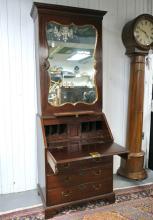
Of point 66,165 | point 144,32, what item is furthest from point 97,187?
point 144,32

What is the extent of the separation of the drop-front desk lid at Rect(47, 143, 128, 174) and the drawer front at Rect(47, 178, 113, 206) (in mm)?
211

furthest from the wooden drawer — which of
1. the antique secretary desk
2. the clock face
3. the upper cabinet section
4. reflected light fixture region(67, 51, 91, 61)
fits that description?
the clock face

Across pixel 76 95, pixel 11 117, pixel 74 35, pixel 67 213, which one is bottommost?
pixel 67 213

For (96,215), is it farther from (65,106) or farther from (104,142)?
(65,106)

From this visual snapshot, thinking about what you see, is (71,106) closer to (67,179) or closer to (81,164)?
(81,164)

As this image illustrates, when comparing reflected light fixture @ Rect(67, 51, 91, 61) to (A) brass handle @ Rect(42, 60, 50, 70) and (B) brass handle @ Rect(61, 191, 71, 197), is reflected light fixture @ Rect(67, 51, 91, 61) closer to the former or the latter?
(A) brass handle @ Rect(42, 60, 50, 70)

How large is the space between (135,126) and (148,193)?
767 mm

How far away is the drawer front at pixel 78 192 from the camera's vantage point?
201 centimetres

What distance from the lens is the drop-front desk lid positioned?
5.73ft

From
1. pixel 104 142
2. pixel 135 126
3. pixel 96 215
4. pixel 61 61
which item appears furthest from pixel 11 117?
pixel 135 126

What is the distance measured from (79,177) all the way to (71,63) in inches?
44.3

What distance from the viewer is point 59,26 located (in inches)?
80.9

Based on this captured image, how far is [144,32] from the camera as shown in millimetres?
2508

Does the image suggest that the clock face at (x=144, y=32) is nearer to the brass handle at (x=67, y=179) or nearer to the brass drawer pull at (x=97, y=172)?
the brass drawer pull at (x=97, y=172)
